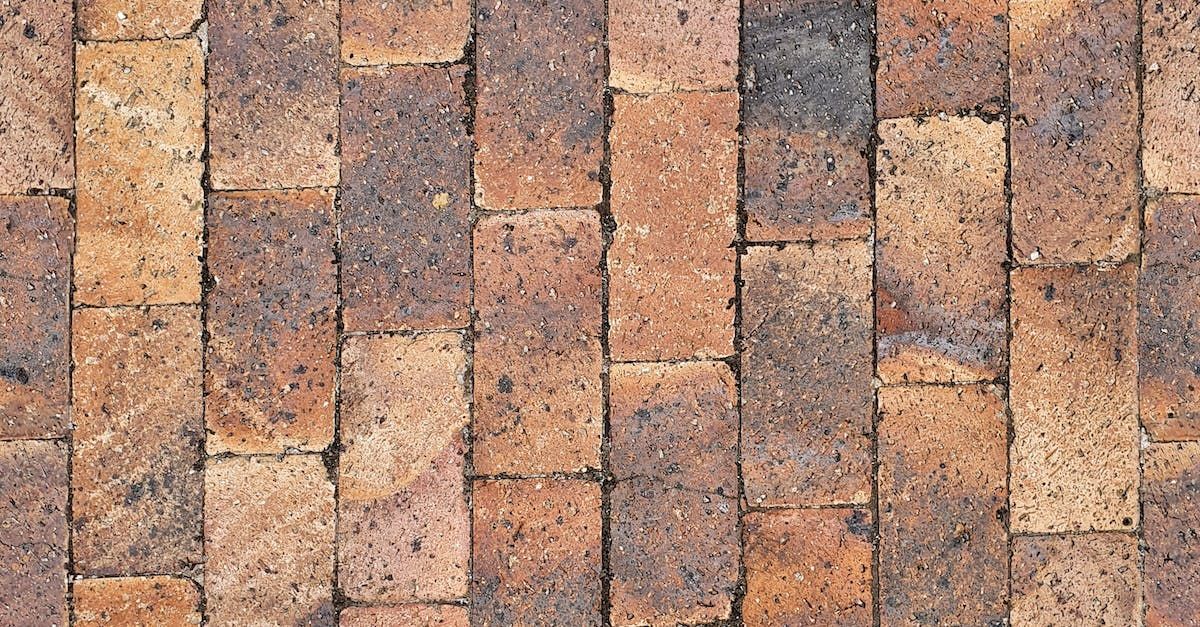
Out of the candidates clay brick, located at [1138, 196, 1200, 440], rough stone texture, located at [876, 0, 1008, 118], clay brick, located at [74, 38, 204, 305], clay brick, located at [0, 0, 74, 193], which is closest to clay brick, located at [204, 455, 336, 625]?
clay brick, located at [74, 38, 204, 305]

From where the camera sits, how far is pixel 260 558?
224cm

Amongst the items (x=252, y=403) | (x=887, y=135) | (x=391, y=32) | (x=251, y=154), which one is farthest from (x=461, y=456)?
(x=887, y=135)

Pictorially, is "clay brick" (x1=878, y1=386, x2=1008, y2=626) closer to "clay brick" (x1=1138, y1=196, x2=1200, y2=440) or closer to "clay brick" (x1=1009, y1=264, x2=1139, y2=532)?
"clay brick" (x1=1009, y1=264, x2=1139, y2=532)

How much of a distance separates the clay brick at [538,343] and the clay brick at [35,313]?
1.06 metres

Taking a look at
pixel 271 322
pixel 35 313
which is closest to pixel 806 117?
pixel 271 322

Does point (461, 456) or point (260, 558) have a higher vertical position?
point (461, 456)

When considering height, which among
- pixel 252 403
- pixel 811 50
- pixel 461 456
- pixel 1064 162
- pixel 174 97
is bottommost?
pixel 461 456

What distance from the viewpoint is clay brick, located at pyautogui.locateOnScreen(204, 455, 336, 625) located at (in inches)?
87.7

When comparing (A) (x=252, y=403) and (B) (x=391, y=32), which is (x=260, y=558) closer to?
(A) (x=252, y=403)

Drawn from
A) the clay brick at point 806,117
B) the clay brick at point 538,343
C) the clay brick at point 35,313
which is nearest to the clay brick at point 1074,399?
the clay brick at point 806,117

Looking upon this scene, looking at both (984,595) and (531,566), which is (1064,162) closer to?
(984,595)

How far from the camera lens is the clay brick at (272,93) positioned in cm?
221

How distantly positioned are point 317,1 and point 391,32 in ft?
0.68

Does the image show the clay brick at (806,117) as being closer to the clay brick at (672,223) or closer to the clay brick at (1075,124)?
the clay brick at (672,223)
